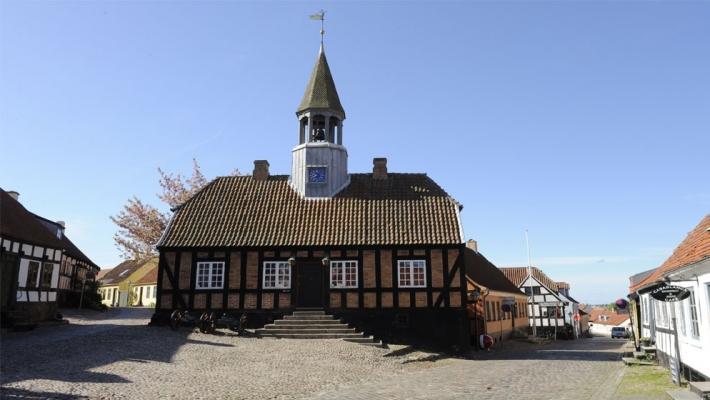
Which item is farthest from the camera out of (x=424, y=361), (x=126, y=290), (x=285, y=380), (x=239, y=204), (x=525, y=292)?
(x=126, y=290)

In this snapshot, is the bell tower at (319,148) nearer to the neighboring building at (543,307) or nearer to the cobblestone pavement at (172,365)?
the cobblestone pavement at (172,365)

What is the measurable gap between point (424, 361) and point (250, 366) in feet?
22.1

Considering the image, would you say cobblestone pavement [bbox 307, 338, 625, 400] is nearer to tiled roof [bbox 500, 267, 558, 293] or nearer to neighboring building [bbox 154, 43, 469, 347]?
neighboring building [bbox 154, 43, 469, 347]

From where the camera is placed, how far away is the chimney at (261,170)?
25.5 metres

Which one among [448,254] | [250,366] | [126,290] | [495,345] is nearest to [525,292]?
[495,345]

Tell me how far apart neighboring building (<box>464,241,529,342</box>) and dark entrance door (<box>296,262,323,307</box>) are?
7333 mm

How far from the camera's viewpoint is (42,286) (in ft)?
71.2

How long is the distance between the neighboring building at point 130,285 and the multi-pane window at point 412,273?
3671 cm

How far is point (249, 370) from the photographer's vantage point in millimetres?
13289

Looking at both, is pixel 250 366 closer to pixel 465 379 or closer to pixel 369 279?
pixel 465 379

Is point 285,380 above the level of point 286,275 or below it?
below

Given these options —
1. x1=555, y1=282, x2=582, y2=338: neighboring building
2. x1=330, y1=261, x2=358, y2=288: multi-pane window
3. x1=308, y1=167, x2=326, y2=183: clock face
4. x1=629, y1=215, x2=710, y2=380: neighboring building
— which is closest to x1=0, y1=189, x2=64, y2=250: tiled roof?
x1=308, y1=167, x2=326, y2=183: clock face

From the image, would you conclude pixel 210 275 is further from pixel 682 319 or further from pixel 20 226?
pixel 682 319

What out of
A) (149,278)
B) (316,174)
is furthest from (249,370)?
(149,278)
